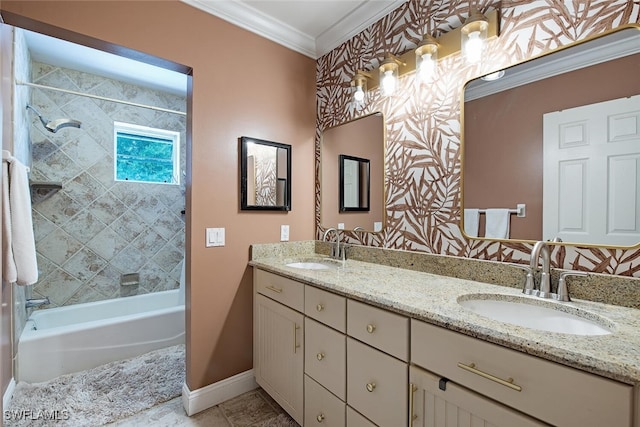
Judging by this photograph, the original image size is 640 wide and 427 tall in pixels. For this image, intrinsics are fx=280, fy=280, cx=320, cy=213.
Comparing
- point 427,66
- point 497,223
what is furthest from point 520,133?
point 427,66

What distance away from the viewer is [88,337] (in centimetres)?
213

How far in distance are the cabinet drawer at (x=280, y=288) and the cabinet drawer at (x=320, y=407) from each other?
1.26 ft

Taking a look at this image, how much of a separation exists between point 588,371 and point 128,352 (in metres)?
2.86

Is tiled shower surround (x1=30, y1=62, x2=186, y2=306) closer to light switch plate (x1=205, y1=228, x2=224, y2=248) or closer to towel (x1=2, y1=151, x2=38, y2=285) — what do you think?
towel (x1=2, y1=151, x2=38, y2=285)

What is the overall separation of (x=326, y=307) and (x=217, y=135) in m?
1.27

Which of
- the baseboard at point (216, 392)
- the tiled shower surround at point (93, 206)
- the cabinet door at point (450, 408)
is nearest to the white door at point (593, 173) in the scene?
the cabinet door at point (450, 408)

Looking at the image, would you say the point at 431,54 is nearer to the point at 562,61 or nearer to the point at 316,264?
the point at 562,61

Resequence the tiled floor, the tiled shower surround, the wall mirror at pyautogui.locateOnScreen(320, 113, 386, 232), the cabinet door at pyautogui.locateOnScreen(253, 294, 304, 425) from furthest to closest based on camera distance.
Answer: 1. the tiled shower surround
2. the wall mirror at pyautogui.locateOnScreen(320, 113, 386, 232)
3. the tiled floor
4. the cabinet door at pyautogui.locateOnScreen(253, 294, 304, 425)

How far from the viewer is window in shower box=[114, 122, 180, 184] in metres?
3.01

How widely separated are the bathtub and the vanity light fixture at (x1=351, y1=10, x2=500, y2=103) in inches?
98.2

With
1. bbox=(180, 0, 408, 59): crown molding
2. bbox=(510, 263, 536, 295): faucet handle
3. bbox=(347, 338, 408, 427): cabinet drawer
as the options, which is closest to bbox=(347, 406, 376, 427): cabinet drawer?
bbox=(347, 338, 408, 427): cabinet drawer

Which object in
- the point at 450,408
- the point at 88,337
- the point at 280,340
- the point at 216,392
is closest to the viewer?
the point at 450,408

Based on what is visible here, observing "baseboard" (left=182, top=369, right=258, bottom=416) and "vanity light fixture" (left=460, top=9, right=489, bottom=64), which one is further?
"baseboard" (left=182, top=369, right=258, bottom=416)

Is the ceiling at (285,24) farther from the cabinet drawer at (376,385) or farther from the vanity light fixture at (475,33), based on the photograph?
the cabinet drawer at (376,385)
